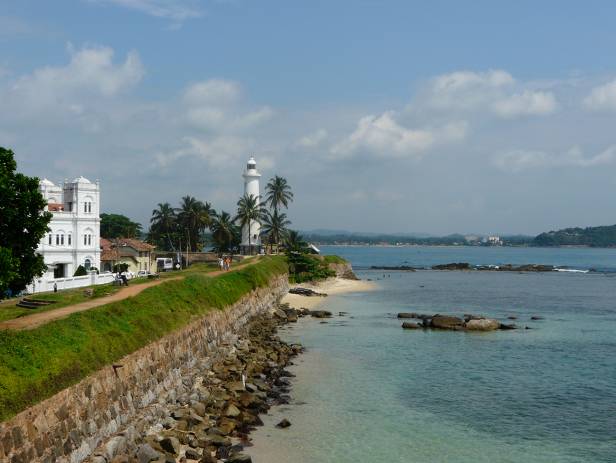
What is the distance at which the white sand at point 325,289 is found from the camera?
241 feet

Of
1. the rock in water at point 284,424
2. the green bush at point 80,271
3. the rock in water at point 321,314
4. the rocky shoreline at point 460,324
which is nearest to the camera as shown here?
the rock in water at point 284,424

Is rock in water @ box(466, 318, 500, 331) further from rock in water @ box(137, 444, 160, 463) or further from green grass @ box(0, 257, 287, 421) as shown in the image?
rock in water @ box(137, 444, 160, 463)

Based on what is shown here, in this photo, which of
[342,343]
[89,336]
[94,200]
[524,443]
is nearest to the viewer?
[89,336]

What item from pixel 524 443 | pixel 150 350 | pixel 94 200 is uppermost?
pixel 94 200

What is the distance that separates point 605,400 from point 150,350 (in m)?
23.2

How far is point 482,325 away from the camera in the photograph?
5384cm

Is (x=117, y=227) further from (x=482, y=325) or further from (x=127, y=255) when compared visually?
(x=482, y=325)

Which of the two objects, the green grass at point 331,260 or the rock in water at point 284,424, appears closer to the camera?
the rock in water at point 284,424

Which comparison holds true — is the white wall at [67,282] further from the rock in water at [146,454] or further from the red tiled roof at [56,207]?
the rock in water at [146,454]

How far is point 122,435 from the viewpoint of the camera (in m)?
20.9

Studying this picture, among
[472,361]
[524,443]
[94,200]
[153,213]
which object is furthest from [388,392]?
[153,213]

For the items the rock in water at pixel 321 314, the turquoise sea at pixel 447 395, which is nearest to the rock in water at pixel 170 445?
the turquoise sea at pixel 447 395

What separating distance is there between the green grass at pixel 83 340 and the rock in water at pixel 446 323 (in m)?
24.4

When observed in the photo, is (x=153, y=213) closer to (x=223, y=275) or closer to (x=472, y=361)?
(x=223, y=275)
